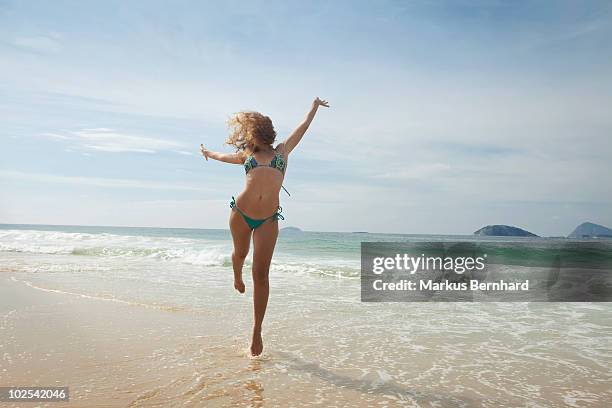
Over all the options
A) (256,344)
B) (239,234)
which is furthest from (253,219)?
(256,344)

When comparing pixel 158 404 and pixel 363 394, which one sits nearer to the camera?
pixel 158 404

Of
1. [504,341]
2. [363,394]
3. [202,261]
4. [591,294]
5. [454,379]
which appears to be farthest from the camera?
[202,261]

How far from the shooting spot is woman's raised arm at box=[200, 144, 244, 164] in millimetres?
4625

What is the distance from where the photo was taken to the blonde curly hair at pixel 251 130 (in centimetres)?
447

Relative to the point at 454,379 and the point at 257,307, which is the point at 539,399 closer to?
the point at 454,379

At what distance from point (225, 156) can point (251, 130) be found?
1.43 feet

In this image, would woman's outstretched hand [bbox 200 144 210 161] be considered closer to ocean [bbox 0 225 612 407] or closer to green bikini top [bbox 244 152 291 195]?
green bikini top [bbox 244 152 291 195]

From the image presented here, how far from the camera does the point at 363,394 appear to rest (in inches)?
153

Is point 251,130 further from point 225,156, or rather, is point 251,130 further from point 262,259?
point 262,259

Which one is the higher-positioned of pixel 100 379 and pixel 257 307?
pixel 257 307

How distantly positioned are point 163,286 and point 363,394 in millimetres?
7615

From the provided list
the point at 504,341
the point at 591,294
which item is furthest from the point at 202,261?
the point at 504,341

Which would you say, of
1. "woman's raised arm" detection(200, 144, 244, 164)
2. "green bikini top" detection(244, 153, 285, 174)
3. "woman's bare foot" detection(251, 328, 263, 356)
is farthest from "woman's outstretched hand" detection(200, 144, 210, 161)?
"woman's bare foot" detection(251, 328, 263, 356)

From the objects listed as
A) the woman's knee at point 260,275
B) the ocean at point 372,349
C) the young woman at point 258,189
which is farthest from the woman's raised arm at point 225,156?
the ocean at point 372,349
